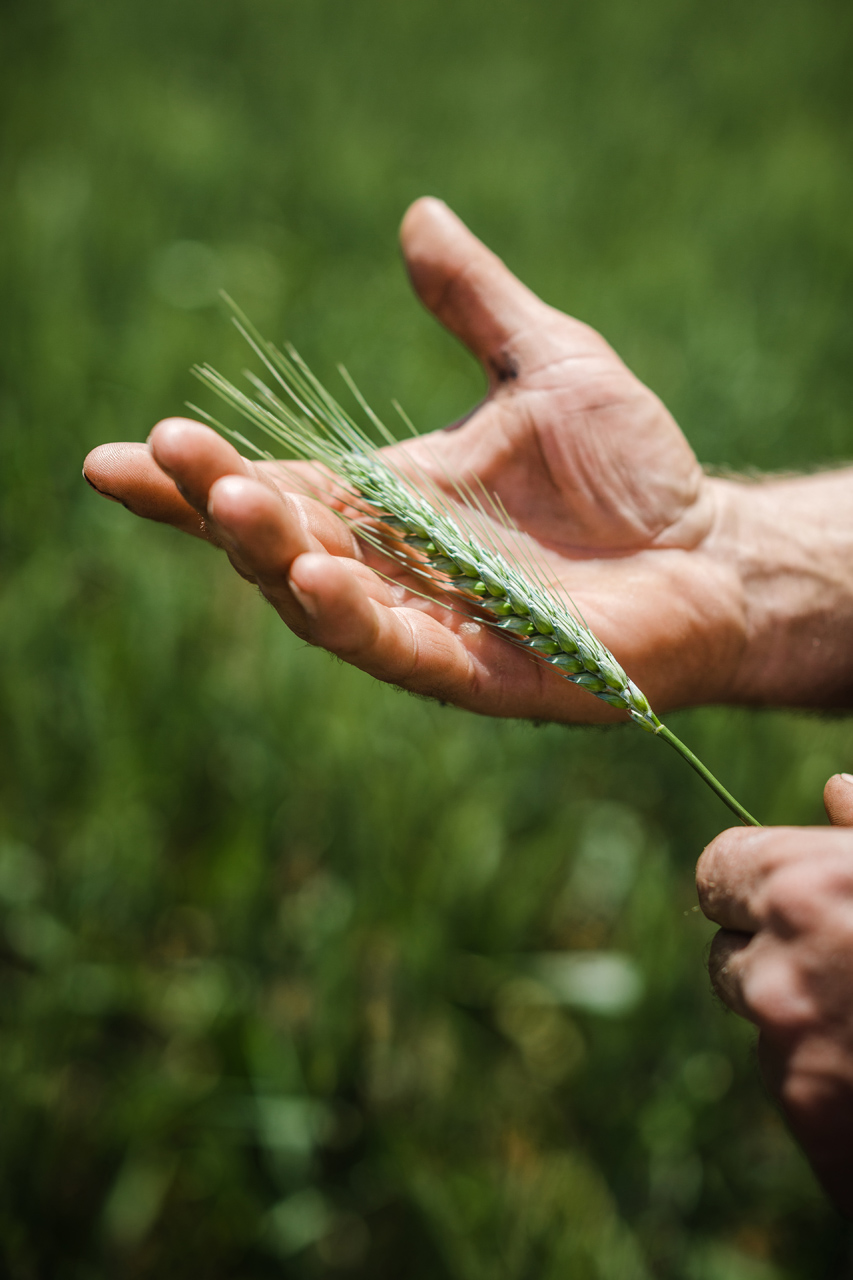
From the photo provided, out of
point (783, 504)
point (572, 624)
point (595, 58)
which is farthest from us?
point (595, 58)

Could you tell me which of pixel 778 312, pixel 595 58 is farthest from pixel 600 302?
pixel 595 58

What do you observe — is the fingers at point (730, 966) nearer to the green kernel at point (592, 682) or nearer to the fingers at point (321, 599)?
the green kernel at point (592, 682)

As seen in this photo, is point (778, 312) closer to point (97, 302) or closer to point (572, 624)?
point (97, 302)

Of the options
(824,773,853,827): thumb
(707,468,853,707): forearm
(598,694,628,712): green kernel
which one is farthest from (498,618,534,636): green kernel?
(707,468,853,707): forearm

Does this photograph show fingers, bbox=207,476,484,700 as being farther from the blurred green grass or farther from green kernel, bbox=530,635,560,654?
the blurred green grass

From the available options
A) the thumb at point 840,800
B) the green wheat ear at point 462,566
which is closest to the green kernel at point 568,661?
the green wheat ear at point 462,566
